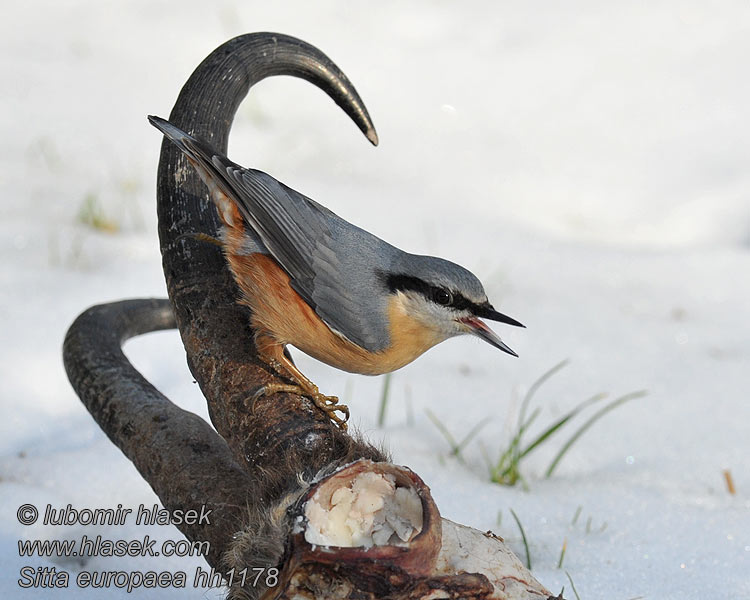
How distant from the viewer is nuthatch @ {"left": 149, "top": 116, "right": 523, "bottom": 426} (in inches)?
78.1

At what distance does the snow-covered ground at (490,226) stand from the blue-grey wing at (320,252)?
689 mm

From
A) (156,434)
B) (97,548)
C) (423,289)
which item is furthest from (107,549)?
(423,289)

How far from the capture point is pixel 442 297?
207cm

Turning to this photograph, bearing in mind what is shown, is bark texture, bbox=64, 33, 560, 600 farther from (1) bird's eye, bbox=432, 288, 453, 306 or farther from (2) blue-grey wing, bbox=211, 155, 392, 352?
(1) bird's eye, bbox=432, 288, 453, 306

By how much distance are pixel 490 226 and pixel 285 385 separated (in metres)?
3.03

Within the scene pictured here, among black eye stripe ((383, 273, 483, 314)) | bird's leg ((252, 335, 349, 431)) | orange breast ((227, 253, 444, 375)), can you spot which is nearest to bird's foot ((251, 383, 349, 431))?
bird's leg ((252, 335, 349, 431))

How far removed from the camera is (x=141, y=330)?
8.16 ft

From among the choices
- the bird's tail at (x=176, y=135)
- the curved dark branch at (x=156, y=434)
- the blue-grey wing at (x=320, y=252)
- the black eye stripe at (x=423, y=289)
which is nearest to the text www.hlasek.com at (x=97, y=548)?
the curved dark branch at (x=156, y=434)

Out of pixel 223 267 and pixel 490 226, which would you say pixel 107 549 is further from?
pixel 490 226

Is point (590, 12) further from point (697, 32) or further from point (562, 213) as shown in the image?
point (562, 213)

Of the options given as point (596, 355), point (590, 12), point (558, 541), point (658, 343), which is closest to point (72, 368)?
point (558, 541)

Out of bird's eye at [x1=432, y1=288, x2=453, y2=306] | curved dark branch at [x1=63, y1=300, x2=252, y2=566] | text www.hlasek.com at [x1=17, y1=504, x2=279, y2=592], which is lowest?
text www.hlasek.com at [x1=17, y1=504, x2=279, y2=592]

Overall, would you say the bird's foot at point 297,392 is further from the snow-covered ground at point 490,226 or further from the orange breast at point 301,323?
the snow-covered ground at point 490,226

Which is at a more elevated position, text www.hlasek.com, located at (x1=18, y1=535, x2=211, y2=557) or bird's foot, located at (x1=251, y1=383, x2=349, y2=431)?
bird's foot, located at (x1=251, y1=383, x2=349, y2=431)
